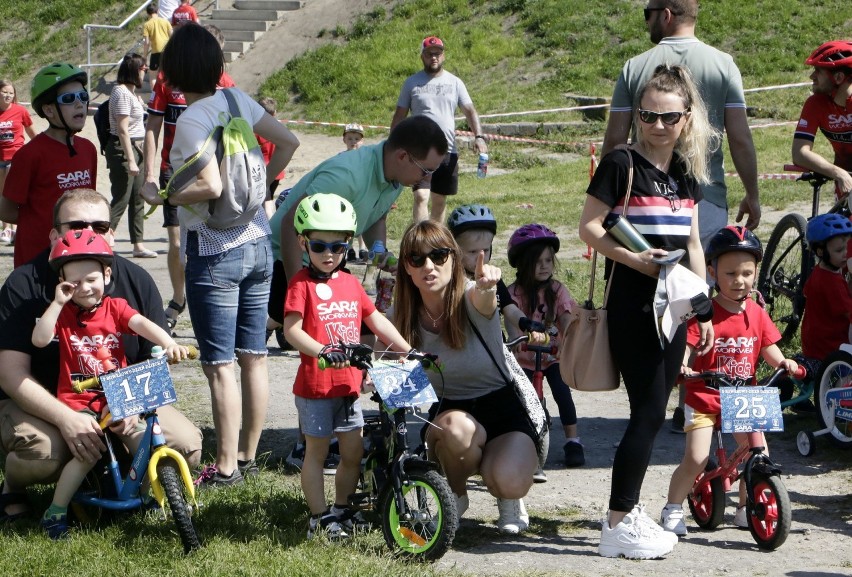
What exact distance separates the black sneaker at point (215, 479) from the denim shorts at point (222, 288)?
22.2 inches

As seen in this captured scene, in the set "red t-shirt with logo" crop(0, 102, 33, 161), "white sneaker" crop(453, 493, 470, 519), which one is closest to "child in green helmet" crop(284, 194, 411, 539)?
"white sneaker" crop(453, 493, 470, 519)

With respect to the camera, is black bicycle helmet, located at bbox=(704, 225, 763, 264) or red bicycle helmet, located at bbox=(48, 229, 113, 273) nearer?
red bicycle helmet, located at bbox=(48, 229, 113, 273)

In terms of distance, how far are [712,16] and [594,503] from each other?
18912mm

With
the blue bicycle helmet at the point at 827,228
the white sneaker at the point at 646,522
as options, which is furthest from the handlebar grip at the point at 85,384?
the blue bicycle helmet at the point at 827,228

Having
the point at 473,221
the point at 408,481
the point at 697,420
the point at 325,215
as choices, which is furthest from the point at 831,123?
the point at 408,481

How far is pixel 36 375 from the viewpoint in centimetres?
532

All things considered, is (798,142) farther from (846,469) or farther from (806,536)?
(806,536)

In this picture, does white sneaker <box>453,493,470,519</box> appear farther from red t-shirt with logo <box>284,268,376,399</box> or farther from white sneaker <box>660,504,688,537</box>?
white sneaker <box>660,504,688,537</box>

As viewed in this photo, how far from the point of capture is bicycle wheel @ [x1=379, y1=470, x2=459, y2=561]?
4.60 metres

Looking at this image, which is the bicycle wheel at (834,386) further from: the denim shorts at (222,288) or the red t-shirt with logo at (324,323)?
the denim shorts at (222,288)

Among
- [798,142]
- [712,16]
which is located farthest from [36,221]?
[712,16]

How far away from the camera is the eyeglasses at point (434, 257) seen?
5.08m

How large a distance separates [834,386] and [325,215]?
325 centimetres

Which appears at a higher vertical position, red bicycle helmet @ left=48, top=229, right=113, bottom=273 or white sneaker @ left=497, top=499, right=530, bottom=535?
red bicycle helmet @ left=48, top=229, right=113, bottom=273
